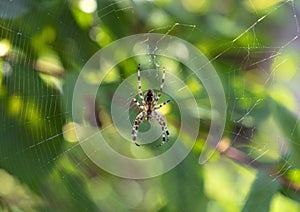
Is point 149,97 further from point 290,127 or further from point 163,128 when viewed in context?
point 290,127

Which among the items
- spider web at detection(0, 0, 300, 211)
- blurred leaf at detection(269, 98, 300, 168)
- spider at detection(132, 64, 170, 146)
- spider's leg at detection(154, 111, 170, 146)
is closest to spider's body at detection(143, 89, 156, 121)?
spider at detection(132, 64, 170, 146)

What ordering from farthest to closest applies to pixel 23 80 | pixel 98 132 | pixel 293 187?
pixel 98 132, pixel 23 80, pixel 293 187

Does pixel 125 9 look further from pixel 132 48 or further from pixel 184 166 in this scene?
pixel 184 166

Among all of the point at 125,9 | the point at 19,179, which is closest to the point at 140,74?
the point at 125,9

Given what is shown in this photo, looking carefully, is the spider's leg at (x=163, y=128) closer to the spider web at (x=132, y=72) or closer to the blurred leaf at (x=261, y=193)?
the spider web at (x=132, y=72)

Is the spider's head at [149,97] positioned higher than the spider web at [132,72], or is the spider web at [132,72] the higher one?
the spider's head at [149,97]

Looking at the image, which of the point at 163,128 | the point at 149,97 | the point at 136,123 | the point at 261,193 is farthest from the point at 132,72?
the point at 149,97

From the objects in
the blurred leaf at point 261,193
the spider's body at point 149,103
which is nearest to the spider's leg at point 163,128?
the spider's body at point 149,103

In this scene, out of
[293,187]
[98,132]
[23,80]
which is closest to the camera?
[293,187]
